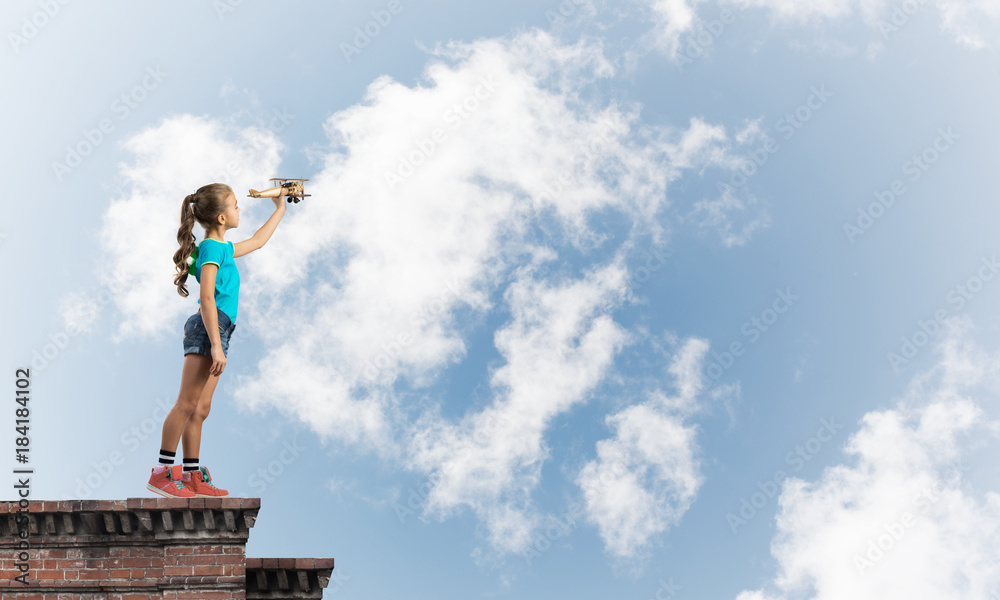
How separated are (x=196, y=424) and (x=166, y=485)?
2.37 ft

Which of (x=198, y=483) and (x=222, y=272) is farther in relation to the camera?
(x=222, y=272)

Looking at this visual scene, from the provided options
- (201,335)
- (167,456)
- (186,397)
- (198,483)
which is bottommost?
(198,483)

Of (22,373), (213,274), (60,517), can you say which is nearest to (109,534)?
(60,517)

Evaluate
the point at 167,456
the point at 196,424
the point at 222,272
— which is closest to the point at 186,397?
the point at 196,424

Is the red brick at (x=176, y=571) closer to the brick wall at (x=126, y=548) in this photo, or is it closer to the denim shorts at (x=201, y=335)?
the brick wall at (x=126, y=548)

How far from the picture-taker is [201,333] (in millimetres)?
8883

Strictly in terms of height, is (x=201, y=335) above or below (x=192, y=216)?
below

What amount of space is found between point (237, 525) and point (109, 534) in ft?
4.79

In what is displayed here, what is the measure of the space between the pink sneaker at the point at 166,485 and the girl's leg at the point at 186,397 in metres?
0.25

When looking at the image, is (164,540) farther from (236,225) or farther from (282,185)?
(282,185)

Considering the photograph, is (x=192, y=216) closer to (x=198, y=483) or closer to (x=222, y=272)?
(x=222, y=272)

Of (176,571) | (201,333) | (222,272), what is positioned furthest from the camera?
(222,272)

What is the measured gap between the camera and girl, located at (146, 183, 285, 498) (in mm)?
8695

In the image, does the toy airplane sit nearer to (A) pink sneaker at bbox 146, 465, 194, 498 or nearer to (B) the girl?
(B) the girl
